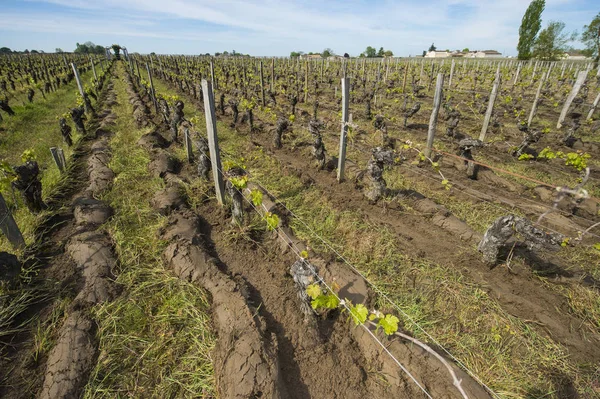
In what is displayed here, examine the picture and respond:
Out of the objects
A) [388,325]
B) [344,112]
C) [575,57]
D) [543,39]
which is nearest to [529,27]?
[543,39]

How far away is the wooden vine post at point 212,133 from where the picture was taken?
471cm

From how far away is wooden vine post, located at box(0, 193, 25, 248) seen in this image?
404cm

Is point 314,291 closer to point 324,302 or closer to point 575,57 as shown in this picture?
point 324,302

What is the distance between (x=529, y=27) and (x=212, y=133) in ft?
199

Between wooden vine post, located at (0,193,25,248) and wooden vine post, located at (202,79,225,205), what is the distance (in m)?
3.03

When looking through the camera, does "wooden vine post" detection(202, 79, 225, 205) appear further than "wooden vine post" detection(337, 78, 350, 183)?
No

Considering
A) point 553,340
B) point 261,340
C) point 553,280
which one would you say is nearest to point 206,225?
point 261,340

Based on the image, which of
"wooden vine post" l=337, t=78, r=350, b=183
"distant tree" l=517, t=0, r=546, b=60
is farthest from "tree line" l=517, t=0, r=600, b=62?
"wooden vine post" l=337, t=78, r=350, b=183

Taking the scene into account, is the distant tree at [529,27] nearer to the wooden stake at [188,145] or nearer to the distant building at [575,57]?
the distant building at [575,57]

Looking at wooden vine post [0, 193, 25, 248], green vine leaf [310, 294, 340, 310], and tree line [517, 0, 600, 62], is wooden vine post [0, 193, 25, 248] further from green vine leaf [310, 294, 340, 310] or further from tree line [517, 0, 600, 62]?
tree line [517, 0, 600, 62]

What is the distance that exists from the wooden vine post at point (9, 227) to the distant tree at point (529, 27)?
58983 mm

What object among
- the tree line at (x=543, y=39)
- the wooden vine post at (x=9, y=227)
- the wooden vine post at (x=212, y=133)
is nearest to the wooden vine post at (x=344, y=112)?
the wooden vine post at (x=212, y=133)

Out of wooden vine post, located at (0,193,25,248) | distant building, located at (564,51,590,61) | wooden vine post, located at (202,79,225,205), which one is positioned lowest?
wooden vine post, located at (0,193,25,248)

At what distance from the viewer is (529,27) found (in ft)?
145
